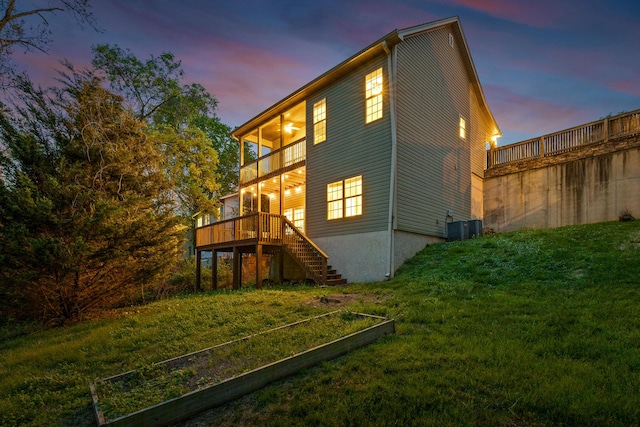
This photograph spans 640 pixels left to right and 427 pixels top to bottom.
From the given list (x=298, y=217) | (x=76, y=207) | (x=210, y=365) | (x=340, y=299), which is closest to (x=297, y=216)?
(x=298, y=217)

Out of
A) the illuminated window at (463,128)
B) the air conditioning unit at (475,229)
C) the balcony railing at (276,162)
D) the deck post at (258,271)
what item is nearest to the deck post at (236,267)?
the deck post at (258,271)

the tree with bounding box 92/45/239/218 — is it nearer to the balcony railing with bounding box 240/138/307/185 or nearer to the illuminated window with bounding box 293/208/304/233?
the balcony railing with bounding box 240/138/307/185

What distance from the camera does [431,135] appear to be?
41.5ft

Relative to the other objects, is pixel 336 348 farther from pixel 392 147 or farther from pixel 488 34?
pixel 488 34

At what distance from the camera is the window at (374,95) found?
37.1 feet

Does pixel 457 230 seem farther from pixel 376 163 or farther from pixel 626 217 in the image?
pixel 626 217

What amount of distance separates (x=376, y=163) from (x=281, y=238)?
465 centimetres

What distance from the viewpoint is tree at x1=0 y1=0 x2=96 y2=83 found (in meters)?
9.62

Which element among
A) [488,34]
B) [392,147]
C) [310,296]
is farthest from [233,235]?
[488,34]

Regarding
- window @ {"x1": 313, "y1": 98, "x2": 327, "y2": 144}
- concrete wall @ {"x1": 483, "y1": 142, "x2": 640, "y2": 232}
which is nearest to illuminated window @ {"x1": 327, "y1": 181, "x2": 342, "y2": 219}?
window @ {"x1": 313, "y1": 98, "x2": 327, "y2": 144}

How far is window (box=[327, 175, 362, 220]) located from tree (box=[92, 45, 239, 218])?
428 inches

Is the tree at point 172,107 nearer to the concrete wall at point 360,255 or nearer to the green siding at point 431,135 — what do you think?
the concrete wall at point 360,255

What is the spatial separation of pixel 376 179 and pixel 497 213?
8.22 m

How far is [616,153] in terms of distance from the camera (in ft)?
39.1
